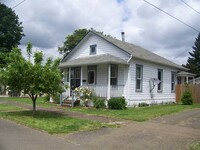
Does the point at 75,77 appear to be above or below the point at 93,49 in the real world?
below

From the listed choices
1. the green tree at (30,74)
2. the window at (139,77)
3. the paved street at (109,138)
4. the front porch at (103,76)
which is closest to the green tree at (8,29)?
the front porch at (103,76)

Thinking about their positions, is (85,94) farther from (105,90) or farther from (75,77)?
(75,77)

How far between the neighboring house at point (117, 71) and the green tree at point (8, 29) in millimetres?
23582

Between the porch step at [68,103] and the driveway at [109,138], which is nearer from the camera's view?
the driveway at [109,138]

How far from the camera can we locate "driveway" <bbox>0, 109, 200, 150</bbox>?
8.04 meters

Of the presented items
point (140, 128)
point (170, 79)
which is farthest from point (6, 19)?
point (140, 128)

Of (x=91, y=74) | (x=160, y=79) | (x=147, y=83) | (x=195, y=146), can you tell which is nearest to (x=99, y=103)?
(x=91, y=74)

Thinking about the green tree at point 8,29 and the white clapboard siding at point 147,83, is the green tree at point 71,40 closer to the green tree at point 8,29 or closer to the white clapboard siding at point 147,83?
the green tree at point 8,29

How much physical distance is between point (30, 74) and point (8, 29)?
112 feet

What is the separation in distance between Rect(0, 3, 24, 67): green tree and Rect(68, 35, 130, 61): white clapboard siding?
2342 cm

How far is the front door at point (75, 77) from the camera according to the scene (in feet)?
76.6

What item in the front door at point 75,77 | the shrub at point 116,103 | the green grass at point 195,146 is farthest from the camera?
the front door at point 75,77

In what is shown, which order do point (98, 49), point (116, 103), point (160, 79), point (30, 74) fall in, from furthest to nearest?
point (160, 79) → point (98, 49) → point (116, 103) → point (30, 74)

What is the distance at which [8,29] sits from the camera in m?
45.9
